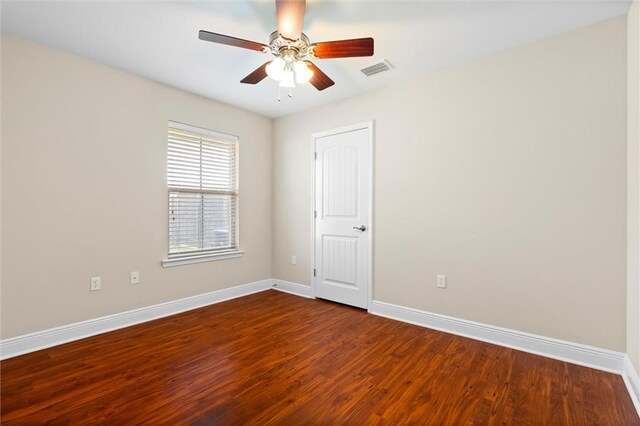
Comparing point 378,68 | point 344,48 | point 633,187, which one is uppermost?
point 378,68

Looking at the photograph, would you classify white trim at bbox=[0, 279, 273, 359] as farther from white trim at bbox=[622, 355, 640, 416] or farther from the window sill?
white trim at bbox=[622, 355, 640, 416]

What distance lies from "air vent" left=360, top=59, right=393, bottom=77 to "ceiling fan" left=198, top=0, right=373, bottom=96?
727 mm

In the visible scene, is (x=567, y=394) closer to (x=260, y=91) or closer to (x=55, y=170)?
(x=260, y=91)

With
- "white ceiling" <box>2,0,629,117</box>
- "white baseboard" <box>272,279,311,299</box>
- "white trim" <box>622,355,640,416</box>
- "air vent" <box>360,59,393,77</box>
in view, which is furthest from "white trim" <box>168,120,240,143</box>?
"white trim" <box>622,355,640,416</box>

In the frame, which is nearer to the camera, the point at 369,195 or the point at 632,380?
the point at 632,380

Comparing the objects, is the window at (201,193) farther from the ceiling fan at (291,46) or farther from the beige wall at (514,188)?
the beige wall at (514,188)

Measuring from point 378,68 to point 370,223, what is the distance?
62.3 inches

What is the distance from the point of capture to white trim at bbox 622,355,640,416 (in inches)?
69.6

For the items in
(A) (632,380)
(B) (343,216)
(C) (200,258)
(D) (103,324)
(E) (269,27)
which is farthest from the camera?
(B) (343,216)

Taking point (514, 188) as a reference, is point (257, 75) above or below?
above

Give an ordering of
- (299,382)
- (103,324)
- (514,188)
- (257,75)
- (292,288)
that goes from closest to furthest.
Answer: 1. (299,382)
2. (257,75)
3. (514,188)
4. (103,324)
5. (292,288)

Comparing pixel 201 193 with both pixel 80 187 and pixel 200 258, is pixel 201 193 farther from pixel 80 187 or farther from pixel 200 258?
pixel 80 187

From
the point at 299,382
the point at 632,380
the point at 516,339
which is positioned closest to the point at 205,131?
the point at 299,382

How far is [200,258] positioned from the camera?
140 inches
